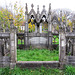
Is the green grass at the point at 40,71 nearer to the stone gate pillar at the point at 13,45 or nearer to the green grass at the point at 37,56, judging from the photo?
the stone gate pillar at the point at 13,45

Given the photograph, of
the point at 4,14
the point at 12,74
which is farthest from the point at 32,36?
the point at 4,14

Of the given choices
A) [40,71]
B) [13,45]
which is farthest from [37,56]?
[13,45]

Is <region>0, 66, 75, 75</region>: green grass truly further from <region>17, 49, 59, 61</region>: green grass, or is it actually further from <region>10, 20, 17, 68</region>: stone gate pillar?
<region>17, 49, 59, 61</region>: green grass

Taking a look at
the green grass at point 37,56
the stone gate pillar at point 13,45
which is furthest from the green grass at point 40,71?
the green grass at point 37,56

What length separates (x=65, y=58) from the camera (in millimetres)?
5520

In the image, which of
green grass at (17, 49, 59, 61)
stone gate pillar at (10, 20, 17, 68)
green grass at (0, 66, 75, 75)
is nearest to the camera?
green grass at (0, 66, 75, 75)

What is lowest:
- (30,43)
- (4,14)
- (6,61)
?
(6,61)

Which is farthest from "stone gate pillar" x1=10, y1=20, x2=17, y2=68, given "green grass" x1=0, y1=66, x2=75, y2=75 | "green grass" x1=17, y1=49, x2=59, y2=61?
"green grass" x1=17, y1=49, x2=59, y2=61

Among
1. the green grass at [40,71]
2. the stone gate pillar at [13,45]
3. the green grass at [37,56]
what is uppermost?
the stone gate pillar at [13,45]

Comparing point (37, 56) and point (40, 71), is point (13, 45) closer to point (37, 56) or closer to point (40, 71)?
point (40, 71)

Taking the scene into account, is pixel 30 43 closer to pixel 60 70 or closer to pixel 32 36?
pixel 32 36

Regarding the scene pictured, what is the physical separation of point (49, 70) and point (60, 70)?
0.66 meters

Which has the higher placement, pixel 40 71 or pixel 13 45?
pixel 13 45

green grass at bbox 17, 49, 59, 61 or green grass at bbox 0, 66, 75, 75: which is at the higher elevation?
green grass at bbox 17, 49, 59, 61
